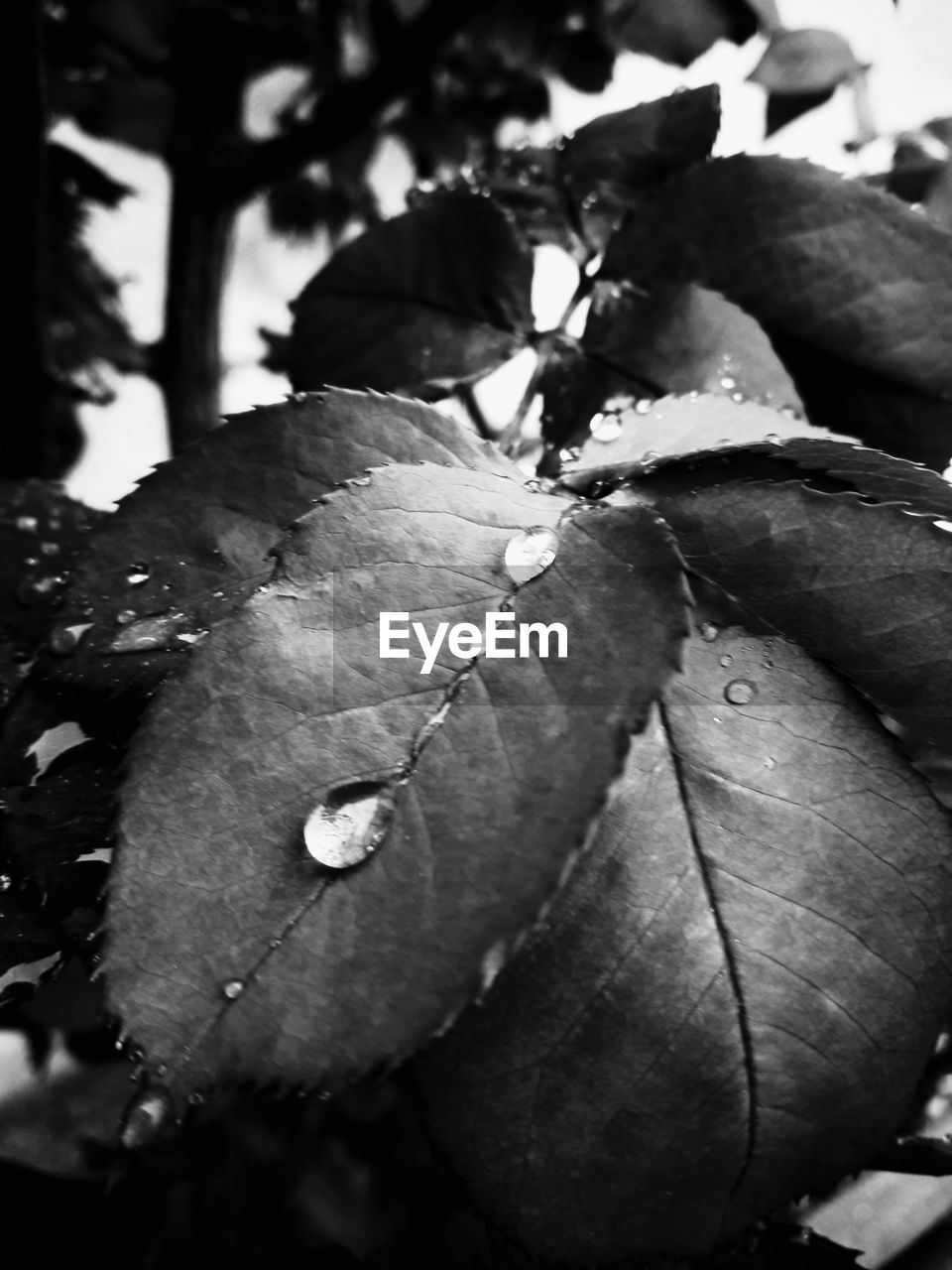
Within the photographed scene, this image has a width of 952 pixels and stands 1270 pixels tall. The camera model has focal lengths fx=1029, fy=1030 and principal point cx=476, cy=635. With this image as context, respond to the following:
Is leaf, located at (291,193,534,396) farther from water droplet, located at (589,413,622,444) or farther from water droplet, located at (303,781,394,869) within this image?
water droplet, located at (303,781,394,869)

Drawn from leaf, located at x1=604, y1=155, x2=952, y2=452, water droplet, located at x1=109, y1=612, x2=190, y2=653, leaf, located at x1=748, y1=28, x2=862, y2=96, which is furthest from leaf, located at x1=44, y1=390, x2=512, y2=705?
leaf, located at x1=748, y1=28, x2=862, y2=96

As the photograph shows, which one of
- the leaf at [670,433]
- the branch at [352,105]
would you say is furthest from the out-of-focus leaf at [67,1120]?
the branch at [352,105]

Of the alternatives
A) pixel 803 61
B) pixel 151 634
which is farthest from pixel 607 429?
pixel 803 61

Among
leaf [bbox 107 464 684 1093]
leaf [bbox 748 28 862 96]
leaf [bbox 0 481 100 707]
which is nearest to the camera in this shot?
leaf [bbox 107 464 684 1093]

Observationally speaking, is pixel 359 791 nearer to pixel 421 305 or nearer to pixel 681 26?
pixel 421 305

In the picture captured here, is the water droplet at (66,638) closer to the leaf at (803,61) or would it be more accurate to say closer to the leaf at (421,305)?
the leaf at (421,305)

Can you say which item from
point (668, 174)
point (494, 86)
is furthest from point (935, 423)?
point (494, 86)

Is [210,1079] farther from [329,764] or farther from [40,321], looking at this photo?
[40,321]
